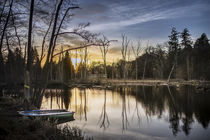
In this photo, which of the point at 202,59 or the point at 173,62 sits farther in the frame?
the point at 173,62

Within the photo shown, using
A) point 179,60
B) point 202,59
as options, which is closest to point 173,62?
point 179,60

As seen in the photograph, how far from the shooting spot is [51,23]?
40.6ft

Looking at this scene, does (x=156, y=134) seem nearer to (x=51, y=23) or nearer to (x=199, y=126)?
(x=199, y=126)

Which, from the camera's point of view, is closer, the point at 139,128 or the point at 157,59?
the point at 139,128

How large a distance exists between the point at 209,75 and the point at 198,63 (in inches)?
242

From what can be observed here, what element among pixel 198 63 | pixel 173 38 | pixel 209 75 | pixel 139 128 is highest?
pixel 173 38

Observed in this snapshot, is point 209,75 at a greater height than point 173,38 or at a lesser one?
lesser

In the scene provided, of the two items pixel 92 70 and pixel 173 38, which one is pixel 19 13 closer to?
pixel 173 38

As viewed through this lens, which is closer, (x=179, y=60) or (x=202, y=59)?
(x=202, y=59)

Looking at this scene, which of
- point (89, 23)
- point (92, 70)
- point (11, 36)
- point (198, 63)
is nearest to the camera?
point (89, 23)

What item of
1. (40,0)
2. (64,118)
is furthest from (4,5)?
(64,118)

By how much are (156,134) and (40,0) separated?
9.40 metres

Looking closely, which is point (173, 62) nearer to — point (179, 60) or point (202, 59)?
point (179, 60)

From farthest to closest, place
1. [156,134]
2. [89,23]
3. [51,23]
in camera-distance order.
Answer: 1. [51,23]
2. [89,23]
3. [156,134]
